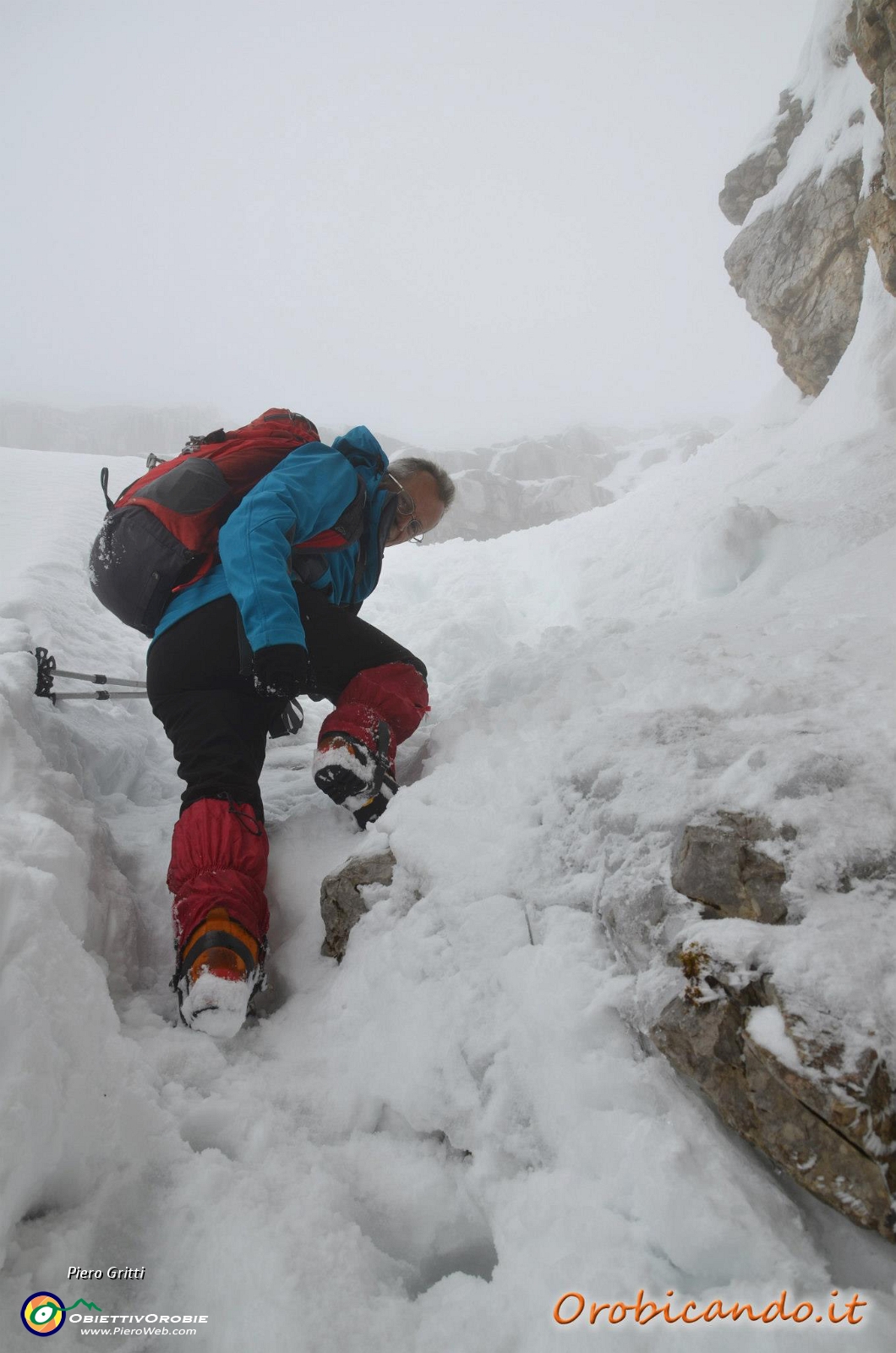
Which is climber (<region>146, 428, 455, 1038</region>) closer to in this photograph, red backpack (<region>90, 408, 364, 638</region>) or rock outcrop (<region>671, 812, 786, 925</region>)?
red backpack (<region>90, 408, 364, 638</region>)

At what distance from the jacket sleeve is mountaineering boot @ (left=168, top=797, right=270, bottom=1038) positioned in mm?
561

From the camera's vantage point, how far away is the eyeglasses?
2.75m

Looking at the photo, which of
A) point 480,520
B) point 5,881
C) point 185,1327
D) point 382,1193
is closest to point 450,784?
point 382,1193

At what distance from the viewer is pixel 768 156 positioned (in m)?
11.2

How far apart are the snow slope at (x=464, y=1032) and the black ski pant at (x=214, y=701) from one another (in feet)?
1.16

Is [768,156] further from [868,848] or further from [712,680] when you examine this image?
[868,848]

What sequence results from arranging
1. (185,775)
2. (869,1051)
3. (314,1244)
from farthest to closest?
1. (185,775)
2. (314,1244)
3. (869,1051)

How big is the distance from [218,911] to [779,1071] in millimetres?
1326

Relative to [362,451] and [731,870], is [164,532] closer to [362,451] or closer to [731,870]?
[362,451]

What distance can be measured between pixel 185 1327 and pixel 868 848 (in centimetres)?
144

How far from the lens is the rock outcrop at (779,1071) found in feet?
3.05

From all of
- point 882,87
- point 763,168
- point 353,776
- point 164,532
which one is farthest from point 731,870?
point 763,168

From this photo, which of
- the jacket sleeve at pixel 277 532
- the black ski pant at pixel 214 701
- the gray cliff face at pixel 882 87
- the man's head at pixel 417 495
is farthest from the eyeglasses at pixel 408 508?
the gray cliff face at pixel 882 87

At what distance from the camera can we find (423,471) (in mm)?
2945
